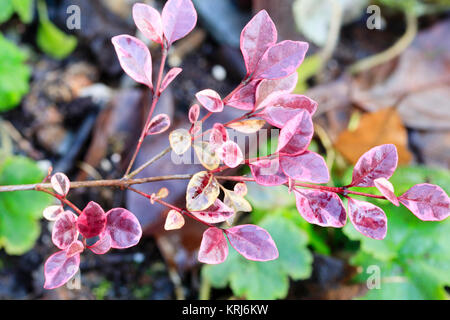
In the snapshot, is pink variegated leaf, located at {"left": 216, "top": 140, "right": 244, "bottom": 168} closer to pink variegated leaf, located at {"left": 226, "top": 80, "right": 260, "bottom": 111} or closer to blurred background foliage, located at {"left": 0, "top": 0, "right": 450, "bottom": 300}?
pink variegated leaf, located at {"left": 226, "top": 80, "right": 260, "bottom": 111}

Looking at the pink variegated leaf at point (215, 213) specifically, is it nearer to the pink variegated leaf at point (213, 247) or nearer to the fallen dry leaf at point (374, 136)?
the pink variegated leaf at point (213, 247)

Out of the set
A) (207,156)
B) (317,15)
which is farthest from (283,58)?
→ (317,15)

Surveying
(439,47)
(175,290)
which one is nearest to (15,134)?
(175,290)

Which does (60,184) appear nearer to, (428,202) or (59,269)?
(59,269)

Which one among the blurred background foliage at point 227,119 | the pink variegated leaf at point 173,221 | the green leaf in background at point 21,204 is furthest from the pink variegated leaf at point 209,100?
the green leaf in background at point 21,204

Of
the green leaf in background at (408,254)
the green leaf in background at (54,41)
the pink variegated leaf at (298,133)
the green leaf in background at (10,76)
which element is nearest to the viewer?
the pink variegated leaf at (298,133)

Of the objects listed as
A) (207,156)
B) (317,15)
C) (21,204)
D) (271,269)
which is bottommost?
(271,269)

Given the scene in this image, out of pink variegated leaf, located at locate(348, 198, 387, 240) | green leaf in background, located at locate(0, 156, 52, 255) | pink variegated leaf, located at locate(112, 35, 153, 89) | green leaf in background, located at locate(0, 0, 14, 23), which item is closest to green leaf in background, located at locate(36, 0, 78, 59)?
green leaf in background, located at locate(0, 0, 14, 23)
